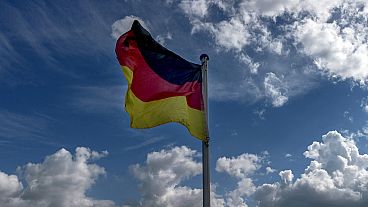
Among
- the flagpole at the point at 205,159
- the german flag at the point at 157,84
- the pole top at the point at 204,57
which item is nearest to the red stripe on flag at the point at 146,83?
the german flag at the point at 157,84

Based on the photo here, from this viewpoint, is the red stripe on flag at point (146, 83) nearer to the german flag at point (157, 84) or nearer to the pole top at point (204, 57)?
the german flag at point (157, 84)

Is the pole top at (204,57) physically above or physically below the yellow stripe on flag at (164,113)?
above

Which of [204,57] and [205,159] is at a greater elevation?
[204,57]

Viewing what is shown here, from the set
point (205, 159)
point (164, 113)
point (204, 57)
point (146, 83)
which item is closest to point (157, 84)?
point (146, 83)

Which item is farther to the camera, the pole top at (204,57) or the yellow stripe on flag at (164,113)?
the pole top at (204,57)

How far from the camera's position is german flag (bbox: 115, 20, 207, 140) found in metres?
22.5

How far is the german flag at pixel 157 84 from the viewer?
22.5 m

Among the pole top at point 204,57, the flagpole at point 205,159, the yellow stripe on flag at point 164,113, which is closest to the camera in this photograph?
the flagpole at point 205,159

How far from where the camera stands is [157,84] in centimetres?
2386

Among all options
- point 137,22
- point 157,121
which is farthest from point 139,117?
point 137,22

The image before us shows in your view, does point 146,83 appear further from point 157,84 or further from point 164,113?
point 164,113

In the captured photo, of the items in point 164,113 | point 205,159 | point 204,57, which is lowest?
point 205,159

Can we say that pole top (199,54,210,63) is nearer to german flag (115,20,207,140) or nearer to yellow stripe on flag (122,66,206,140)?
german flag (115,20,207,140)

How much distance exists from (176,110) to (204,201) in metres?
4.69
